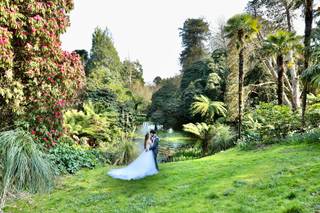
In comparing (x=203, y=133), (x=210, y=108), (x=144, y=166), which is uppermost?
(x=210, y=108)

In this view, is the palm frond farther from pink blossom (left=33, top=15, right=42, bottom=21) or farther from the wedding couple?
pink blossom (left=33, top=15, right=42, bottom=21)

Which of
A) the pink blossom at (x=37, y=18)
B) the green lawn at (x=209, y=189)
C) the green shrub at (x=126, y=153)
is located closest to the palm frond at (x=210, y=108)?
the green shrub at (x=126, y=153)

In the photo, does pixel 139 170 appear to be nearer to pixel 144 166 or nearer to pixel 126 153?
pixel 144 166

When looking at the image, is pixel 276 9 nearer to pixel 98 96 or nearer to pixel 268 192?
pixel 98 96

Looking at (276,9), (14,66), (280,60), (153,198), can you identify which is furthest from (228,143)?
(276,9)

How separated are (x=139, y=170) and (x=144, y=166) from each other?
7.7 inches

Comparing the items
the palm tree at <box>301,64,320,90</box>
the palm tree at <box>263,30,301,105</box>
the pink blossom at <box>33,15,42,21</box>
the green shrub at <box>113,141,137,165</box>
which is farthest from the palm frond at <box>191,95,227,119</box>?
the pink blossom at <box>33,15,42,21</box>

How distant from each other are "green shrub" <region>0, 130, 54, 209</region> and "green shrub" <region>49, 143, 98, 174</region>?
5.49 m

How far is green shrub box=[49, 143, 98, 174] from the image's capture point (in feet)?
31.9

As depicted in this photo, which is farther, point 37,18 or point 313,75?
point 313,75

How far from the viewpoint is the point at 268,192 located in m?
5.48

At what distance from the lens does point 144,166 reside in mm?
8297

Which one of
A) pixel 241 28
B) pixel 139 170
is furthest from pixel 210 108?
pixel 139 170

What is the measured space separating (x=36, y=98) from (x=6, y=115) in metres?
0.95
